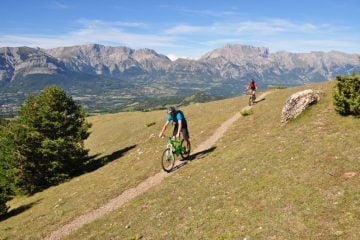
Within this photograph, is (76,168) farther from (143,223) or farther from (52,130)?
(143,223)

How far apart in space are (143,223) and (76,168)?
95.8 feet

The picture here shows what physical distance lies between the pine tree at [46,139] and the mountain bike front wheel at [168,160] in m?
20.5

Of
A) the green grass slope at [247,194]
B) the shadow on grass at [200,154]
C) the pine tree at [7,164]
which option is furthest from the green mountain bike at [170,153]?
the pine tree at [7,164]

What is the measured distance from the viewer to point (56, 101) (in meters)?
46.4

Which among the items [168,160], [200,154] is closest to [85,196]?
[168,160]

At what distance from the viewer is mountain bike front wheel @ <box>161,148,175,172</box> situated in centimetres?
2714

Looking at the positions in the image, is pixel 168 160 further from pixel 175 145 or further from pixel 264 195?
pixel 264 195

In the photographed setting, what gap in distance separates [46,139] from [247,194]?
32497mm

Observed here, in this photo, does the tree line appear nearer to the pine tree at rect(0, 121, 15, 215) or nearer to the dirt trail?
the pine tree at rect(0, 121, 15, 215)

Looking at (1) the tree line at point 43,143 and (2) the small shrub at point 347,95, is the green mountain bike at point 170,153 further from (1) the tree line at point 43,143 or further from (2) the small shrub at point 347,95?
(1) the tree line at point 43,143

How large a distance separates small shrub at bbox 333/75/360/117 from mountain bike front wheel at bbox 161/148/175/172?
1302cm

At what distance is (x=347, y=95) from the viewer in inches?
1089

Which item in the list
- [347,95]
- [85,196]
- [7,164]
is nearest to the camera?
[347,95]

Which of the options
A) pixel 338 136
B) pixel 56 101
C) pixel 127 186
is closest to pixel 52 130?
pixel 56 101
